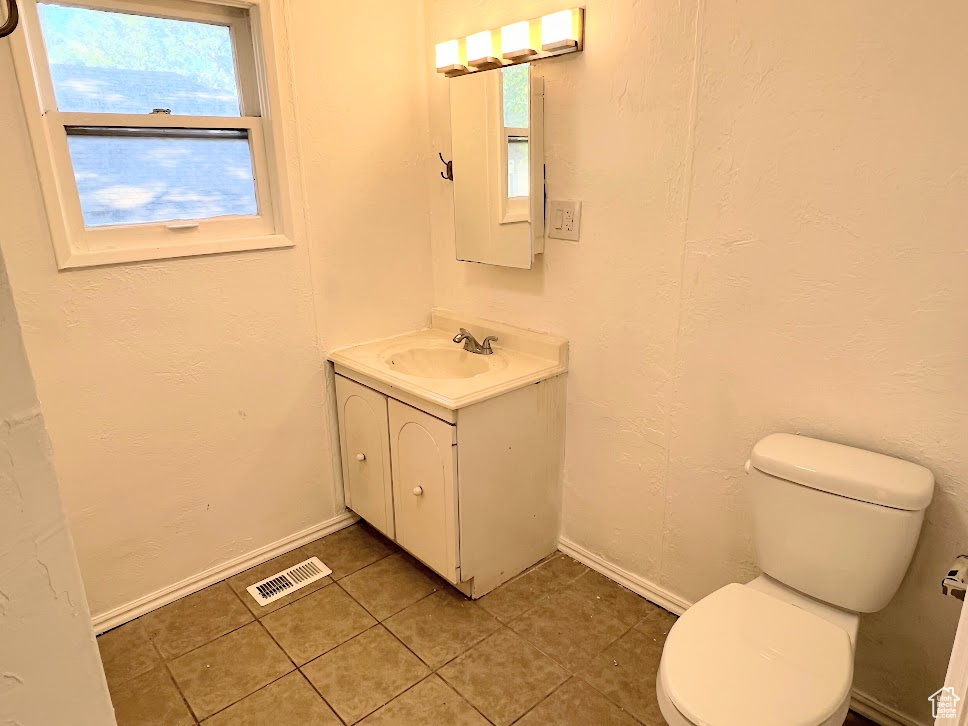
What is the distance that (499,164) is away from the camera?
209 centimetres

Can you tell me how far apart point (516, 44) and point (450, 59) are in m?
0.29

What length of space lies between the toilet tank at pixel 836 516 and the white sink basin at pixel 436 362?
3.48 feet

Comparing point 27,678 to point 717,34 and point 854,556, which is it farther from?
point 717,34

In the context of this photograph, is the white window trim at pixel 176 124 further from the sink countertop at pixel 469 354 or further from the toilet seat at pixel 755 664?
the toilet seat at pixel 755 664

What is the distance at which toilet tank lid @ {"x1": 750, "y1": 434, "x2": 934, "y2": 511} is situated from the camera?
1318mm

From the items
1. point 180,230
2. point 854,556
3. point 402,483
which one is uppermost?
point 180,230

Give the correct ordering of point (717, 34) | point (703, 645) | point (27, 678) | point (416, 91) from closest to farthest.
Answer: 1. point (27, 678)
2. point (703, 645)
3. point (717, 34)
4. point (416, 91)

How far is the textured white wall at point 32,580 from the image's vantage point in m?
0.51

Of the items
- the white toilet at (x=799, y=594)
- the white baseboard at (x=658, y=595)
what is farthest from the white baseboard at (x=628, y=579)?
the white toilet at (x=799, y=594)

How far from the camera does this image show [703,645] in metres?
1.33

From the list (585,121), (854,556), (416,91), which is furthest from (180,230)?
(854,556)

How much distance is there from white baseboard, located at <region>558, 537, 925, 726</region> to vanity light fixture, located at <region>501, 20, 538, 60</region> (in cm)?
166

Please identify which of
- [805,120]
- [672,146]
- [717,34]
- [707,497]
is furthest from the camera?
[707,497]

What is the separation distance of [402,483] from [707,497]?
3.20 ft
